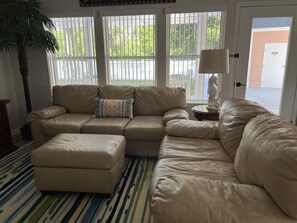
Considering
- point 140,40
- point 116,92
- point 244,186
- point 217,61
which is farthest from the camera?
point 140,40

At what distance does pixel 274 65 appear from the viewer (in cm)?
308

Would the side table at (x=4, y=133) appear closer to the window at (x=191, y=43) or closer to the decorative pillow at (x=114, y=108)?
the decorative pillow at (x=114, y=108)

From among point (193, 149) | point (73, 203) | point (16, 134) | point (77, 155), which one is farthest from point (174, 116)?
point (16, 134)

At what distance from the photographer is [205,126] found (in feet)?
7.30


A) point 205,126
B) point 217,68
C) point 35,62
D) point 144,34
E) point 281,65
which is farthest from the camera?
point 35,62

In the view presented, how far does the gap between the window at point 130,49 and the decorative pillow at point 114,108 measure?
653mm

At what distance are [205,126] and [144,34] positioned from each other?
1910 mm

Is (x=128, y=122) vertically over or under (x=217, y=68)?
under

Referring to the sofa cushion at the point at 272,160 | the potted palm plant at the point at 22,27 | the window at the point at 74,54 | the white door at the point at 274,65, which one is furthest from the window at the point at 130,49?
the sofa cushion at the point at 272,160

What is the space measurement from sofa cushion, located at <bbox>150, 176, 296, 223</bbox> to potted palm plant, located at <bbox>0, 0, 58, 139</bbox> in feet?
9.99

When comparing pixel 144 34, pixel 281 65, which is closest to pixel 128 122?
pixel 144 34

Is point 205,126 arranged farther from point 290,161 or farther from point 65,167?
point 65,167

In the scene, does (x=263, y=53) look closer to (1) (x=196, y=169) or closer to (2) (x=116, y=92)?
(2) (x=116, y=92)

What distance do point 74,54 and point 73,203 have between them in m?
2.54
